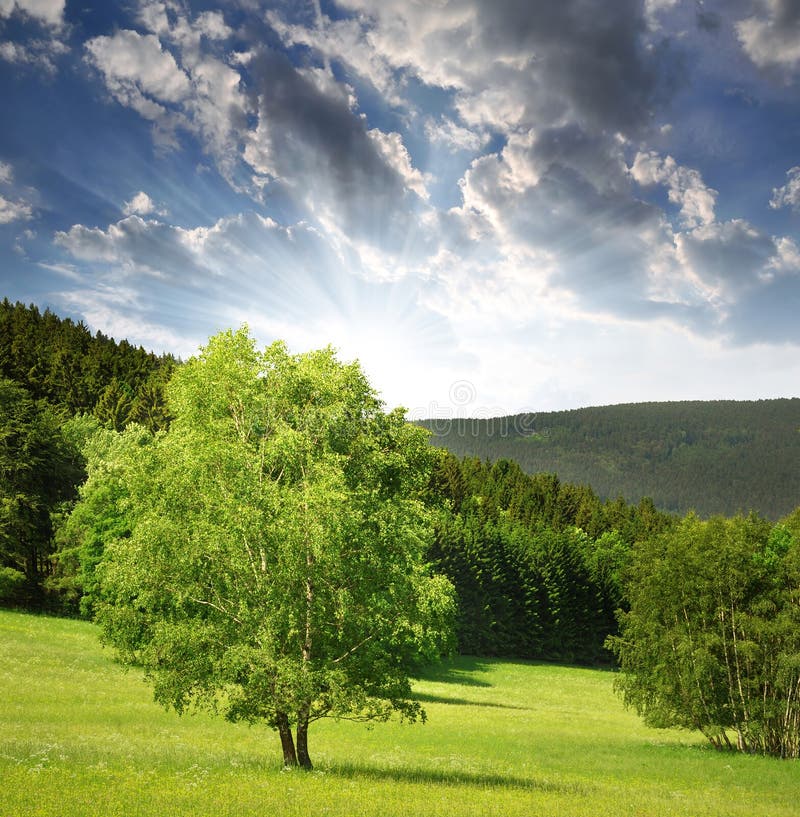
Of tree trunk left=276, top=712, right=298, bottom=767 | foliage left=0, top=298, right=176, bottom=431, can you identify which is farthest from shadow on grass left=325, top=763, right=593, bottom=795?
foliage left=0, top=298, right=176, bottom=431

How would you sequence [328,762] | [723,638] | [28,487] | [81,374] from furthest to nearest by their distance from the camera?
1. [81,374]
2. [28,487]
3. [723,638]
4. [328,762]

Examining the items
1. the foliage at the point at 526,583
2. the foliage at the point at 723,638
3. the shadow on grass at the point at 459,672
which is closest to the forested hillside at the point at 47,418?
the foliage at the point at 723,638

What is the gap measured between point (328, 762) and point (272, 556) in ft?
28.3

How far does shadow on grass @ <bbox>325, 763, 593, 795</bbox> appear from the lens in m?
20.6

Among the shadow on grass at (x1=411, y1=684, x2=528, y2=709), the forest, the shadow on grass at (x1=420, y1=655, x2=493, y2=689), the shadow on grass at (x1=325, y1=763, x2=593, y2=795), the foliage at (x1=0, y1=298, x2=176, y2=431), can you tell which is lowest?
the shadow on grass at (x1=420, y1=655, x2=493, y2=689)

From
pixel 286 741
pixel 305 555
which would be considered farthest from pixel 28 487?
pixel 305 555

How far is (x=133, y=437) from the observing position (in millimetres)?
65188

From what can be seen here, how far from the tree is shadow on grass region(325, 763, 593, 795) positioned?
71.4 inches

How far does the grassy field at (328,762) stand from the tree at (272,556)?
233cm

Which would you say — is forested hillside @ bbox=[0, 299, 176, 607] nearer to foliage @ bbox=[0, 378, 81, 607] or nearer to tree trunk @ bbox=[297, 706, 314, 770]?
foliage @ bbox=[0, 378, 81, 607]

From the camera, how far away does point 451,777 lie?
73.5 ft

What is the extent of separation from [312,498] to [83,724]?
1693 centimetres

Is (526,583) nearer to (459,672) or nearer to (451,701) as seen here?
(459,672)

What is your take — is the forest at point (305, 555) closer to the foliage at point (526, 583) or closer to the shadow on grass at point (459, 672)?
the shadow on grass at point (459, 672)
